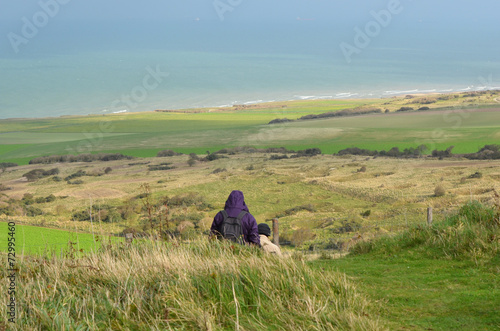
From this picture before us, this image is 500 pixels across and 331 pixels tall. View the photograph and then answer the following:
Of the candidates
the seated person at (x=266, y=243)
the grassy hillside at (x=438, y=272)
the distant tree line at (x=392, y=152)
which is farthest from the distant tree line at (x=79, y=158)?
the seated person at (x=266, y=243)

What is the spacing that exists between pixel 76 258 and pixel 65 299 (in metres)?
1.55

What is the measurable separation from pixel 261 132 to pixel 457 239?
54.2 meters

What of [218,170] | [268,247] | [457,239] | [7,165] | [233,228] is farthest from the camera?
[7,165]

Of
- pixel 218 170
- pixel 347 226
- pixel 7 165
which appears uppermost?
pixel 7 165

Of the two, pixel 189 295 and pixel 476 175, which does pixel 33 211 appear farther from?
pixel 189 295

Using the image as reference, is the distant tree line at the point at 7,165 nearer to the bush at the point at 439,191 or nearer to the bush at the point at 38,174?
the bush at the point at 38,174

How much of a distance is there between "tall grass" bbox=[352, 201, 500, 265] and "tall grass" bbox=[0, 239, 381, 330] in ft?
8.75

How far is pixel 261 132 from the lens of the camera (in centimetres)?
6194

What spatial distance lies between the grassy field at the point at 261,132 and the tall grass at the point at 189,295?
40.1 meters

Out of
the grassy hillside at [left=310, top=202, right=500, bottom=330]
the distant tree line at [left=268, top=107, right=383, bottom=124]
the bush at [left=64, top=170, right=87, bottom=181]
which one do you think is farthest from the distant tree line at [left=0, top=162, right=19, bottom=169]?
the grassy hillside at [left=310, top=202, right=500, bottom=330]

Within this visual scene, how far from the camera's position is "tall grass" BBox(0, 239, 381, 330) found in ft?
16.3

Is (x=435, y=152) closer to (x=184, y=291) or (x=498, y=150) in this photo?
(x=498, y=150)

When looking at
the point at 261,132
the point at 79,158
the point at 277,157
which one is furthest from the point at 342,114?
the point at 79,158

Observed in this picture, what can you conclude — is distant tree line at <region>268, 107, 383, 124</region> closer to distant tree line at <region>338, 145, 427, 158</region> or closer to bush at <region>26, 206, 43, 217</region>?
distant tree line at <region>338, 145, 427, 158</region>
